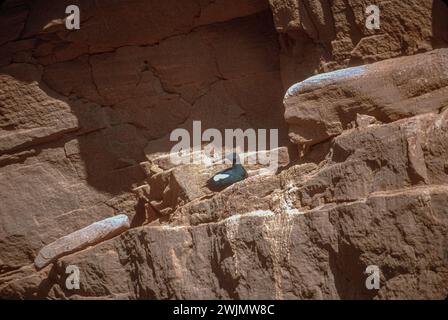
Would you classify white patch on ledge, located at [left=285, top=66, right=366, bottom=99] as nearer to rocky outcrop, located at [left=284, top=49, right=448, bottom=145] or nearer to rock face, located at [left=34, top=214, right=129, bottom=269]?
rocky outcrop, located at [left=284, top=49, right=448, bottom=145]

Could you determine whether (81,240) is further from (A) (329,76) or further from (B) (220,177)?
(A) (329,76)

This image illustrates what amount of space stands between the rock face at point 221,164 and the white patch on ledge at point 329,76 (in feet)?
0.03

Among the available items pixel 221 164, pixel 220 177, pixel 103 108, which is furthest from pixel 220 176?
pixel 103 108

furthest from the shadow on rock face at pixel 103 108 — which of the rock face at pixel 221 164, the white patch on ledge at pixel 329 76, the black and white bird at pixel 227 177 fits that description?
the white patch on ledge at pixel 329 76

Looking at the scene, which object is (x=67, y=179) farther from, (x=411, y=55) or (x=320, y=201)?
(x=411, y=55)

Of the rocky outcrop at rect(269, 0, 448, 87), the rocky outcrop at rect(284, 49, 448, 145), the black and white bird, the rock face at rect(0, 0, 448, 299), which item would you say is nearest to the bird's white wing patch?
the black and white bird

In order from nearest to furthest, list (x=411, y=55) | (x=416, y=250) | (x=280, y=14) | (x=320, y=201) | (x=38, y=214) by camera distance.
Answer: (x=416, y=250)
(x=320, y=201)
(x=411, y=55)
(x=280, y=14)
(x=38, y=214)

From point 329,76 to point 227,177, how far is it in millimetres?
962

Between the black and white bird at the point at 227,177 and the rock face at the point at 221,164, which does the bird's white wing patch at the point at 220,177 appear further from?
the rock face at the point at 221,164

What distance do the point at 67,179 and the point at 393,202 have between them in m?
Answer: 2.67

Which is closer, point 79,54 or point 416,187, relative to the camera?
point 416,187

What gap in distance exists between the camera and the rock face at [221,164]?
373 centimetres
